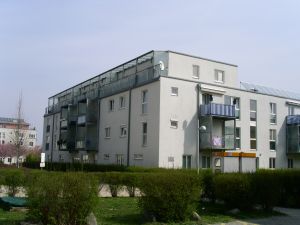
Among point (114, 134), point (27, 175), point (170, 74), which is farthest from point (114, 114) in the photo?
point (27, 175)

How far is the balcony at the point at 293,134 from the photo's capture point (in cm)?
3941

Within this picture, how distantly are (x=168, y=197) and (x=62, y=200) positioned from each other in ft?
10.2

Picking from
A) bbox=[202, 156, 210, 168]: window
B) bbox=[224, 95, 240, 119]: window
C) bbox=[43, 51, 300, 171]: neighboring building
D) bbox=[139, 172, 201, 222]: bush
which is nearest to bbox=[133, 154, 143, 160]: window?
bbox=[43, 51, 300, 171]: neighboring building

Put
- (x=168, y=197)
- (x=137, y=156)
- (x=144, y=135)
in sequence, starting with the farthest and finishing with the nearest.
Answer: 1. (x=137, y=156)
2. (x=144, y=135)
3. (x=168, y=197)

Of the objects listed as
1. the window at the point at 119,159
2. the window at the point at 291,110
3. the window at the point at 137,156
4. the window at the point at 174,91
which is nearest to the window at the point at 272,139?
the window at the point at 291,110

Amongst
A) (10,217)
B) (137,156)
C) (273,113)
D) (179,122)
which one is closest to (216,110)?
(179,122)

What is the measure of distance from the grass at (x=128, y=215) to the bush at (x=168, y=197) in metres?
0.38

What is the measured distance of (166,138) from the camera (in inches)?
1234

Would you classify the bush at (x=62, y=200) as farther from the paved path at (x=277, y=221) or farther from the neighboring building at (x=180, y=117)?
the neighboring building at (x=180, y=117)

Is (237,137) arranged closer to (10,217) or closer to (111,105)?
(111,105)

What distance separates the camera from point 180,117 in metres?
32.5

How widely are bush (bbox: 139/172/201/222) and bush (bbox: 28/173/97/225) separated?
2120mm

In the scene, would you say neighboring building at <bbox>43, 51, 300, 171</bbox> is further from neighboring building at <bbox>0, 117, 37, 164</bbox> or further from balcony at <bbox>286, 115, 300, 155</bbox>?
neighboring building at <bbox>0, 117, 37, 164</bbox>

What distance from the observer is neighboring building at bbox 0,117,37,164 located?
45.2m
